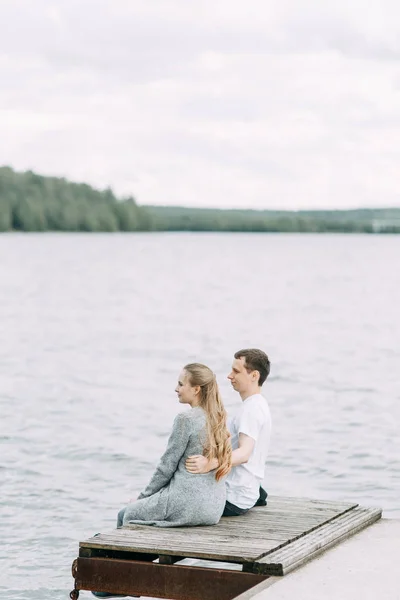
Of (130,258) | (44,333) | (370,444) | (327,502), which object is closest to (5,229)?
(130,258)

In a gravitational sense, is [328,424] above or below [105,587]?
below

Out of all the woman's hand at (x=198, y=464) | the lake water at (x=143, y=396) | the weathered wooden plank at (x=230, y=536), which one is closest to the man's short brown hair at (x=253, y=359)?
the woman's hand at (x=198, y=464)

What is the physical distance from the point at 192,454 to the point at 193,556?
0.92 metres

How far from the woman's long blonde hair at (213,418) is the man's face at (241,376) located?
379mm

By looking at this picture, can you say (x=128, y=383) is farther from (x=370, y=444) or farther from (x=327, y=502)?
(x=327, y=502)

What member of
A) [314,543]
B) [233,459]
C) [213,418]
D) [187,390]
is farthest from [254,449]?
[314,543]

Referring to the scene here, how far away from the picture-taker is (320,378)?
3173cm

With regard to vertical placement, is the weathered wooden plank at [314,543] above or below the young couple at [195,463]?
below

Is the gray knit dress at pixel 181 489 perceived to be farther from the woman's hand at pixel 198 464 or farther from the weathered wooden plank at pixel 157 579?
the weathered wooden plank at pixel 157 579

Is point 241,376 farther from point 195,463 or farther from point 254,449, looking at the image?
point 195,463

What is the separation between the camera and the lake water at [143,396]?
1449 cm

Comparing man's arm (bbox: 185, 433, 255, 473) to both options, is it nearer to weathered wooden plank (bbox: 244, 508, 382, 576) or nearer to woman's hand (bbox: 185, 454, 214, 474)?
woman's hand (bbox: 185, 454, 214, 474)

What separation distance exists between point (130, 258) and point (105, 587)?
142m

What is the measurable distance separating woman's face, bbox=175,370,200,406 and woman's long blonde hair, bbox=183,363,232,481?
22 millimetres
